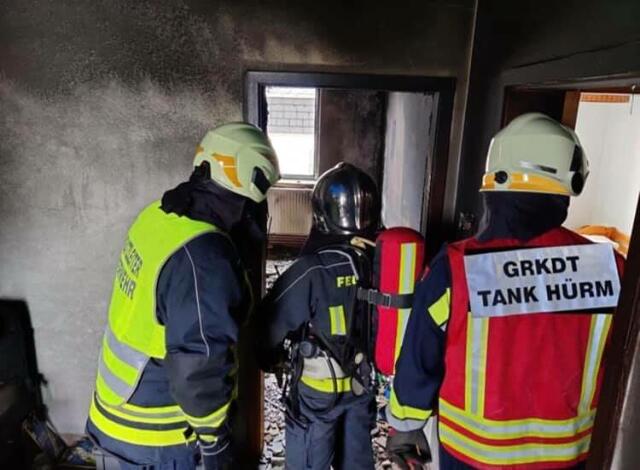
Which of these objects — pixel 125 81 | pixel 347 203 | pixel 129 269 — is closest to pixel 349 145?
pixel 125 81

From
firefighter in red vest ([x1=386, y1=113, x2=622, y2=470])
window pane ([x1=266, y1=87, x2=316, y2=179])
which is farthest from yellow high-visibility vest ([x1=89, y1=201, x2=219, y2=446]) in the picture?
window pane ([x1=266, y1=87, x2=316, y2=179])

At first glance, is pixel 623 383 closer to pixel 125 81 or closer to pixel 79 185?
pixel 125 81

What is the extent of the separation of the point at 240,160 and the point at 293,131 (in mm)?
5387

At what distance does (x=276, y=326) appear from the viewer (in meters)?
2.00

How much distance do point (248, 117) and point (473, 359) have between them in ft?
4.99

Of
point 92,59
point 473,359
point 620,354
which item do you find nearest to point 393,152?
point 92,59

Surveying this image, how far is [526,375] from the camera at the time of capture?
52.4 inches

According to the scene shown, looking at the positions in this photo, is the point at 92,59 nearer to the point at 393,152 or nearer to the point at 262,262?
the point at 262,262

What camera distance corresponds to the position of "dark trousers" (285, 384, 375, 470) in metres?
2.13

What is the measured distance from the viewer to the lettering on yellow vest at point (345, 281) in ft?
6.37

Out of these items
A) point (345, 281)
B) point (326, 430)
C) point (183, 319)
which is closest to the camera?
point (183, 319)

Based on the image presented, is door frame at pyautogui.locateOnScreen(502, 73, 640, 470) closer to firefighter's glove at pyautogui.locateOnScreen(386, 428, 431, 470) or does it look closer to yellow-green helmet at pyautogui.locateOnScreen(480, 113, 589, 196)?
yellow-green helmet at pyautogui.locateOnScreen(480, 113, 589, 196)

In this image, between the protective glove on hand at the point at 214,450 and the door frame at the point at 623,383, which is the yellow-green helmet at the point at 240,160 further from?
the door frame at the point at 623,383

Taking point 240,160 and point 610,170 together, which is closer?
point 240,160
